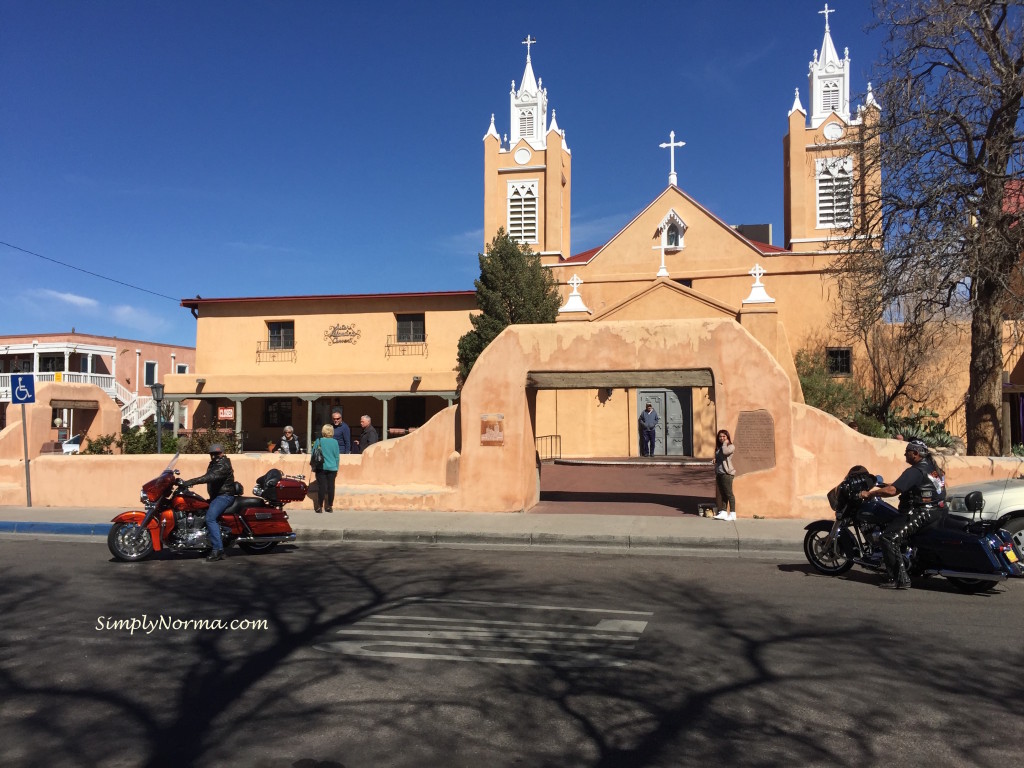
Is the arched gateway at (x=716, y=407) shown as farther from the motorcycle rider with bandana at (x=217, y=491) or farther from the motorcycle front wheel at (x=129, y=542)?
the motorcycle front wheel at (x=129, y=542)

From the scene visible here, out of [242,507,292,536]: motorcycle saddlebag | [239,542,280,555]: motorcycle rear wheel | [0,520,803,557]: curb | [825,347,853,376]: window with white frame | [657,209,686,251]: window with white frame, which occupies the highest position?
[657,209,686,251]: window with white frame

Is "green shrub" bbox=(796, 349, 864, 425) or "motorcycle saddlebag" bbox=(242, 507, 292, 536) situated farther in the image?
"green shrub" bbox=(796, 349, 864, 425)

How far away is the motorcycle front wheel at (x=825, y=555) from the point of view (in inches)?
373

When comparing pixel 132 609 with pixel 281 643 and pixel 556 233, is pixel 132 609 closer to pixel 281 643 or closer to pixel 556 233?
pixel 281 643

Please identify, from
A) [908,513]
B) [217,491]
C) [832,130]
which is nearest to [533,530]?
[217,491]

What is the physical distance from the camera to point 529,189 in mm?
36000

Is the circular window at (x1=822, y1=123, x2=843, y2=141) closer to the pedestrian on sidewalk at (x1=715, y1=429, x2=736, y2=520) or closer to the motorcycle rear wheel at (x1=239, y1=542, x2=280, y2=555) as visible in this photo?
the pedestrian on sidewalk at (x1=715, y1=429, x2=736, y2=520)

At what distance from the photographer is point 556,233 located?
34906 mm

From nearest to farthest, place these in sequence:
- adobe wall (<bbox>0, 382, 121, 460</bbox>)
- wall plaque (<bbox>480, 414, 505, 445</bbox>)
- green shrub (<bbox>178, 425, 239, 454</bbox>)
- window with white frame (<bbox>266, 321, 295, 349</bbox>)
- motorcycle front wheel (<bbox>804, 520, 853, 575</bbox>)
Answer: motorcycle front wheel (<bbox>804, 520, 853, 575</bbox>) → wall plaque (<bbox>480, 414, 505, 445</bbox>) → adobe wall (<bbox>0, 382, 121, 460</bbox>) → green shrub (<bbox>178, 425, 239, 454</bbox>) → window with white frame (<bbox>266, 321, 295, 349</bbox>)

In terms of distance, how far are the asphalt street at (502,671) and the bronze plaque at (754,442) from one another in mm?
4431

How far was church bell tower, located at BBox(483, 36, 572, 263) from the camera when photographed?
35281mm

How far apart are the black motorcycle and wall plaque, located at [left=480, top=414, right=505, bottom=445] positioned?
6.06 metres

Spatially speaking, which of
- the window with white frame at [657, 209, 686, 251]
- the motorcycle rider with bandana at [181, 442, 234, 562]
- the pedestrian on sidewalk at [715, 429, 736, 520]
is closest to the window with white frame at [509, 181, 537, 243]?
the window with white frame at [657, 209, 686, 251]

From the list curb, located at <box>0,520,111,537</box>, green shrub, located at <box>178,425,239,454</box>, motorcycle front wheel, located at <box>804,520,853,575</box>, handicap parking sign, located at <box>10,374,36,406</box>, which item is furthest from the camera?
green shrub, located at <box>178,425,239,454</box>
